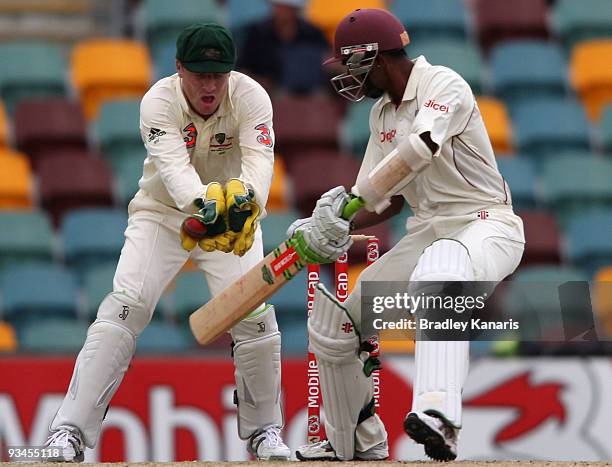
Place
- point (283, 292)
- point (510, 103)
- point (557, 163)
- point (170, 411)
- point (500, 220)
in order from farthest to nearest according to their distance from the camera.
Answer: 1. point (510, 103)
2. point (557, 163)
3. point (283, 292)
4. point (170, 411)
5. point (500, 220)

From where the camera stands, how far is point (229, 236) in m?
5.76

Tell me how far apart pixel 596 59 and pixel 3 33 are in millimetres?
4651

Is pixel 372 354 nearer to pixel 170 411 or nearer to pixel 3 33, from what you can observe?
pixel 170 411

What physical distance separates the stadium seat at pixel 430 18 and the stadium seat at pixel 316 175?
6.09 ft

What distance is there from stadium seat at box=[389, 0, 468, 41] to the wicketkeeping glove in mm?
5900

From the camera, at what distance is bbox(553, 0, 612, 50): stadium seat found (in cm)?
1170

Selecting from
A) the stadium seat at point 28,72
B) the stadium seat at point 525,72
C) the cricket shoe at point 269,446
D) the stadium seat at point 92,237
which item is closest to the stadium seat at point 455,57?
the stadium seat at point 525,72

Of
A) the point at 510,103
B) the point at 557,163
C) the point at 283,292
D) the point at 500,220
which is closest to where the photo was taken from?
the point at 500,220

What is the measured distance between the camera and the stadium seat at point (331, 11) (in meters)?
11.4

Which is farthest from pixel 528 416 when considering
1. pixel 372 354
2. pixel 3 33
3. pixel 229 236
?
pixel 3 33

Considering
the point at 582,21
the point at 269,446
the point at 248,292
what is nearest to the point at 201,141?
the point at 248,292

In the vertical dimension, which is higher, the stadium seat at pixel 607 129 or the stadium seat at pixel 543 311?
the stadium seat at pixel 607 129

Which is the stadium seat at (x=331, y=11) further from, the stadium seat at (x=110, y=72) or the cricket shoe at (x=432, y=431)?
the cricket shoe at (x=432, y=431)

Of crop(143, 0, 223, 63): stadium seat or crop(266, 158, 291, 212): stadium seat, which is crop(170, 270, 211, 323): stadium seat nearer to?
crop(266, 158, 291, 212): stadium seat
